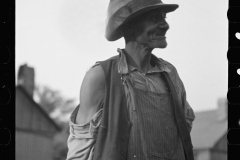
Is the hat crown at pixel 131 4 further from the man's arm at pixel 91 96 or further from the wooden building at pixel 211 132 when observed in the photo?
the wooden building at pixel 211 132

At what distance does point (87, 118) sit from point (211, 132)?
1368 millimetres

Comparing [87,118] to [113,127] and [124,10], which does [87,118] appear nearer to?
[113,127]

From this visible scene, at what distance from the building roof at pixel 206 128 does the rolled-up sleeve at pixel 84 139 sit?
816mm

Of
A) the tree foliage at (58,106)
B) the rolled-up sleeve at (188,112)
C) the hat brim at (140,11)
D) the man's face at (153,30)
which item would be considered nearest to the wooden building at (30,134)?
the tree foliage at (58,106)

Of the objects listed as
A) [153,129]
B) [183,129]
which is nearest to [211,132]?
[183,129]

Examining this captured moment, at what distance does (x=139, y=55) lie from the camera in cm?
279

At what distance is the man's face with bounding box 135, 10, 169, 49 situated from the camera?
Answer: 2.74 m

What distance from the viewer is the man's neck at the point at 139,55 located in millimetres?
2777

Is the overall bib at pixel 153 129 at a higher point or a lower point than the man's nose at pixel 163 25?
lower

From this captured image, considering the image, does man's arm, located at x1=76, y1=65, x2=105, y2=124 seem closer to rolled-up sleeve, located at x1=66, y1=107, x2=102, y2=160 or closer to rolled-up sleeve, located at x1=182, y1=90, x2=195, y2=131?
rolled-up sleeve, located at x1=66, y1=107, x2=102, y2=160

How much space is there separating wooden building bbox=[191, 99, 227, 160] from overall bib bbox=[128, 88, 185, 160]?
1.48ft

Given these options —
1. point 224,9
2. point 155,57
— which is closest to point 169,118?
point 155,57
